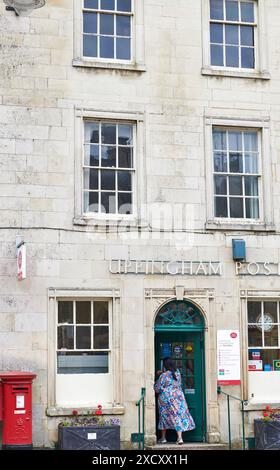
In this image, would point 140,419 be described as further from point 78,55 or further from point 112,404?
point 78,55

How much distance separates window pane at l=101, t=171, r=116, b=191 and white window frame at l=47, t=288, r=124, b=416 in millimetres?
2190

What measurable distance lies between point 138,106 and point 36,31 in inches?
103

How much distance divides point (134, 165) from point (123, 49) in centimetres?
254

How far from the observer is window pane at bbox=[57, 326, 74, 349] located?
68.4ft

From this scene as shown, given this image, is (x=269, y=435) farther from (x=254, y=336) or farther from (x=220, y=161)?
(x=220, y=161)

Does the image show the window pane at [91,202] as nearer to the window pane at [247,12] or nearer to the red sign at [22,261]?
the red sign at [22,261]

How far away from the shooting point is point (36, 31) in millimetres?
21516

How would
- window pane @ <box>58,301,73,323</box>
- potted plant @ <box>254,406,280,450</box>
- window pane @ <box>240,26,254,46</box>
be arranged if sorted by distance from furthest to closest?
window pane @ <box>240,26,254,46</box>
window pane @ <box>58,301,73,323</box>
potted plant @ <box>254,406,280,450</box>

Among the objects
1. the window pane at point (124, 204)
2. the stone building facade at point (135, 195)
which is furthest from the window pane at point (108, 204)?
→ the window pane at point (124, 204)

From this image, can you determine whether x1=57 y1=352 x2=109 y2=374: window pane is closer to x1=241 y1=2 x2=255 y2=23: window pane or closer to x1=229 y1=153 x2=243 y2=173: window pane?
x1=229 y1=153 x2=243 y2=173: window pane

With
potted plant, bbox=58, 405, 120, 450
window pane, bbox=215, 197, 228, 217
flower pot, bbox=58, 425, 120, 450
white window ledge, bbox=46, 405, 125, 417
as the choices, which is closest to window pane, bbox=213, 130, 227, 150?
window pane, bbox=215, 197, 228, 217

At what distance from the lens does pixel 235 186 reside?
22250 mm

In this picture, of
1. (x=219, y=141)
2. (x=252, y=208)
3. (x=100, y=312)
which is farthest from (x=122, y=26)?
(x=100, y=312)
